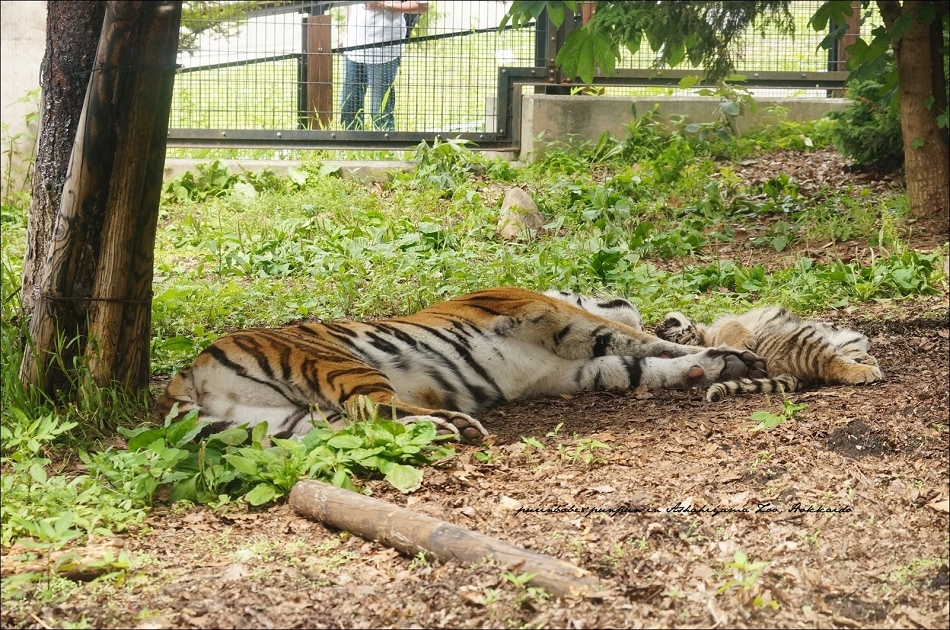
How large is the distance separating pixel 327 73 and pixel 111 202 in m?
6.30

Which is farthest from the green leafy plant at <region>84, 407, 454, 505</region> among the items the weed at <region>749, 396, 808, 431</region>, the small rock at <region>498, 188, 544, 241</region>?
the small rock at <region>498, 188, 544, 241</region>

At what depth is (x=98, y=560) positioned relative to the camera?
2865mm

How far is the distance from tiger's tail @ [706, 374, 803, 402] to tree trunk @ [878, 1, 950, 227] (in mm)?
3450

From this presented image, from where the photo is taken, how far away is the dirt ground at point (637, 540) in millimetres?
2543

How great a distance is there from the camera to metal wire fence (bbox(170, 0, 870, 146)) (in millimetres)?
9625

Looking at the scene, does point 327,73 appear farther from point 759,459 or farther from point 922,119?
point 759,459

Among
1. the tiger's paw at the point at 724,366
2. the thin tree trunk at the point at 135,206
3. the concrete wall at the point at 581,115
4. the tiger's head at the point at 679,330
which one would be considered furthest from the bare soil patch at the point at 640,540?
the concrete wall at the point at 581,115

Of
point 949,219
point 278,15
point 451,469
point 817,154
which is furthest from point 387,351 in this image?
point 817,154

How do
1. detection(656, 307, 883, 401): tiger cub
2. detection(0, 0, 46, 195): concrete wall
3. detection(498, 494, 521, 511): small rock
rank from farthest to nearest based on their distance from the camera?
detection(0, 0, 46, 195): concrete wall < detection(656, 307, 883, 401): tiger cub < detection(498, 494, 521, 511): small rock

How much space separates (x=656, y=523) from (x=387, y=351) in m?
1.96

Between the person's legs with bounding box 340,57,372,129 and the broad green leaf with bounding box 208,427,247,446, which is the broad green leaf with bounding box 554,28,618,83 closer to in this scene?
the broad green leaf with bounding box 208,427,247,446

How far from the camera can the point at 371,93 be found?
10.0m

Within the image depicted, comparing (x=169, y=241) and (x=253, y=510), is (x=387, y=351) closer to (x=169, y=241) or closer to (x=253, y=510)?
(x=253, y=510)

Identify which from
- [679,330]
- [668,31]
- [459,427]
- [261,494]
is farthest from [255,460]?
[668,31]
